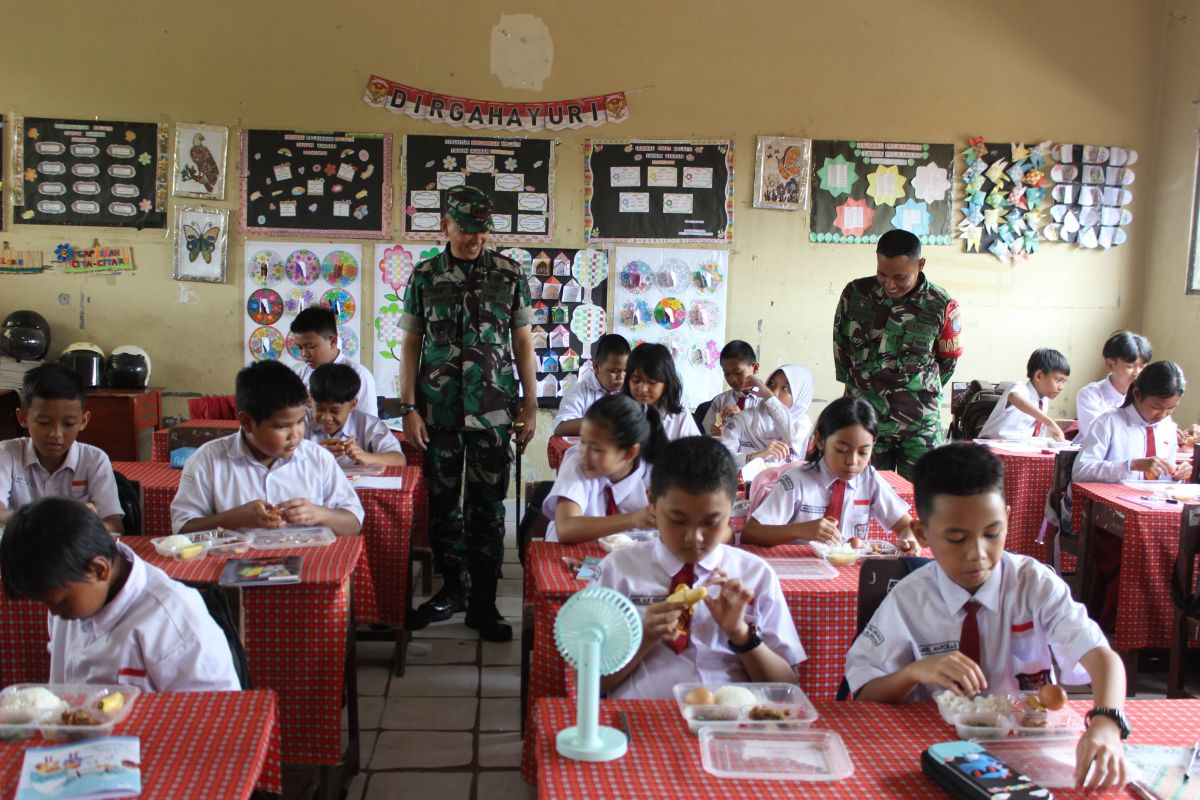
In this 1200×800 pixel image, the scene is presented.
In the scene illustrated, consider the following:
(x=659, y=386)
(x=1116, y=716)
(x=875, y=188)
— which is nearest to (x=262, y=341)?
(x=659, y=386)

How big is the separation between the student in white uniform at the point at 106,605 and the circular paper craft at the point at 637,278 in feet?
15.8

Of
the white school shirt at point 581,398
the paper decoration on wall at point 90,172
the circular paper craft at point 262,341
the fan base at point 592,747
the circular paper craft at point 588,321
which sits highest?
the paper decoration on wall at point 90,172

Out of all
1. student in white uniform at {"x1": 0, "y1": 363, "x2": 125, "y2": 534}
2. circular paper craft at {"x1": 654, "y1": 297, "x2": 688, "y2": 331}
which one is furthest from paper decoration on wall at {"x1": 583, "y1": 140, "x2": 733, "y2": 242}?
student in white uniform at {"x1": 0, "y1": 363, "x2": 125, "y2": 534}

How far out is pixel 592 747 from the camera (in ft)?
4.46

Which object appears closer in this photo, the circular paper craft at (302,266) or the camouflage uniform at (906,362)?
the camouflage uniform at (906,362)

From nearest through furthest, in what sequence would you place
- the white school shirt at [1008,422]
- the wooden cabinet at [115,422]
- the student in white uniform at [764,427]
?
the student in white uniform at [764,427]
the white school shirt at [1008,422]
the wooden cabinet at [115,422]

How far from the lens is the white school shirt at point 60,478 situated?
312 cm

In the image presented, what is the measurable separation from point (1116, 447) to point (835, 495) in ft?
6.59

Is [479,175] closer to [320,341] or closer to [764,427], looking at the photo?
[320,341]

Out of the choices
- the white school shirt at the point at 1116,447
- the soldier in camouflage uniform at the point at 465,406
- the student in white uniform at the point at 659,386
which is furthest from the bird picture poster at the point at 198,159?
the white school shirt at the point at 1116,447

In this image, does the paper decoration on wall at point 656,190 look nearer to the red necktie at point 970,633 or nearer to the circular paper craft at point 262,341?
the circular paper craft at point 262,341

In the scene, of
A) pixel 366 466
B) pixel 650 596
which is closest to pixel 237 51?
pixel 366 466

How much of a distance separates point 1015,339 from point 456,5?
4.52 m

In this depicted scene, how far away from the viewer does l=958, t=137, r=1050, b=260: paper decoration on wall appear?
20.9 feet
